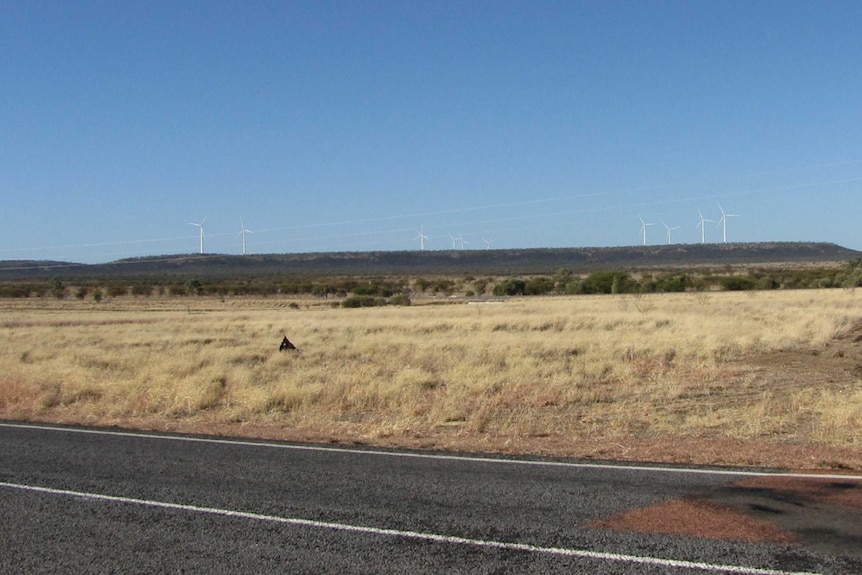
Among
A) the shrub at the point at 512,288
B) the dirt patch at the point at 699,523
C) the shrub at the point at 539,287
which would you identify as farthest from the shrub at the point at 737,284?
the dirt patch at the point at 699,523

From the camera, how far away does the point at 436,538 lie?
6980 mm

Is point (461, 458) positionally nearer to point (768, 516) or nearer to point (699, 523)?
point (699, 523)

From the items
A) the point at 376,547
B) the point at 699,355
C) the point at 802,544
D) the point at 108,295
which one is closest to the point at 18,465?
the point at 376,547

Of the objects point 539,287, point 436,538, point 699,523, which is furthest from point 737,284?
point 436,538

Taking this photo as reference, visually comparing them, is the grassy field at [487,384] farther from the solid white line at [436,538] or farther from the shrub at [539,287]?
the shrub at [539,287]

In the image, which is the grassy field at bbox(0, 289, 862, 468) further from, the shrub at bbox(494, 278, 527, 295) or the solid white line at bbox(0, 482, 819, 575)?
the shrub at bbox(494, 278, 527, 295)

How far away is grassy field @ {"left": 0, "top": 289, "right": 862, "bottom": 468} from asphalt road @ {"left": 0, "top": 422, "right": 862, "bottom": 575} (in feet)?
6.92

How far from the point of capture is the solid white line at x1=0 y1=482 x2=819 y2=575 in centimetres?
614

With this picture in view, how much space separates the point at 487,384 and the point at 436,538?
12.0m

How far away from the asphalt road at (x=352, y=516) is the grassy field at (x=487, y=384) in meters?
2.11

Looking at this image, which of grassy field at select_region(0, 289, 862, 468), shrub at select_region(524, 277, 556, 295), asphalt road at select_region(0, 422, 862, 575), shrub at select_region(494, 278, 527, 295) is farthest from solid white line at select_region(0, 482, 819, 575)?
shrub at select_region(494, 278, 527, 295)

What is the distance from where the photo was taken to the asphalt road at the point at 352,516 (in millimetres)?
6387

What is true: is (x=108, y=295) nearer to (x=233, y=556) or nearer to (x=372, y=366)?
(x=372, y=366)

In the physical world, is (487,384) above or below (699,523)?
below
